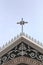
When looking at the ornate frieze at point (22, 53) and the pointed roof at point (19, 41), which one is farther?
the pointed roof at point (19, 41)

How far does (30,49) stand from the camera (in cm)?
1689

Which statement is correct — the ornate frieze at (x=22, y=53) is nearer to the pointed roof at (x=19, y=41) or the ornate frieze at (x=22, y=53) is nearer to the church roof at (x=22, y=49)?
the church roof at (x=22, y=49)

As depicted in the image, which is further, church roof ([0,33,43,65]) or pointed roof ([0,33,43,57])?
pointed roof ([0,33,43,57])

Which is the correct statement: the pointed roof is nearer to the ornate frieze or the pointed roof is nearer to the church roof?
the church roof

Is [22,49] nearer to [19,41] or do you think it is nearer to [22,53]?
[22,53]

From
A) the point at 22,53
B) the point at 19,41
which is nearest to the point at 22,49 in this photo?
the point at 22,53

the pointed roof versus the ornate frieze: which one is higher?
the pointed roof

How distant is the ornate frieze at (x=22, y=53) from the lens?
16688 mm

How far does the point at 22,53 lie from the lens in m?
16.8

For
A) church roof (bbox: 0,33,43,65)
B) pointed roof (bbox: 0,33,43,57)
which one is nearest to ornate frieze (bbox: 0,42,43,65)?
church roof (bbox: 0,33,43,65)

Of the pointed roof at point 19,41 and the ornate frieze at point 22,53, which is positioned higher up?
the pointed roof at point 19,41

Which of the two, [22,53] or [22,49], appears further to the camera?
[22,49]

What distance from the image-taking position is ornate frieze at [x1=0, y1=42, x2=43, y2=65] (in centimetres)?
1669

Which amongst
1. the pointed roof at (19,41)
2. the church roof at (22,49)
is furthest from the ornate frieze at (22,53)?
the pointed roof at (19,41)
